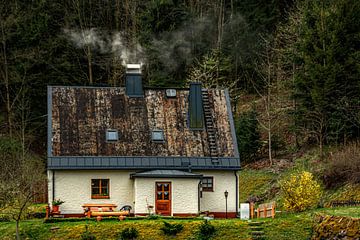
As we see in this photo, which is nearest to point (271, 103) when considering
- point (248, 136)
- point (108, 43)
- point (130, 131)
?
point (248, 136)

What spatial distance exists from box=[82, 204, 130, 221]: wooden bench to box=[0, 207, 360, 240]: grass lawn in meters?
1.36

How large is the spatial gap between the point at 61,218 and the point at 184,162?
789 centimetres

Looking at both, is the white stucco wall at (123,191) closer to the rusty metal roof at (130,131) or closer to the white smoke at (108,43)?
the rusty metal roof at (130,131)

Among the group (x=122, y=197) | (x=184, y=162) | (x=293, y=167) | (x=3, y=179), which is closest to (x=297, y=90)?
(x=293, y=167)

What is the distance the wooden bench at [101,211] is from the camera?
3509cm

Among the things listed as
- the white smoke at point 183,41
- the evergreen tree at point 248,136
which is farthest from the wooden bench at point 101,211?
the white smoke at point 183,41

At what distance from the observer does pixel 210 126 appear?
41906 millimetres

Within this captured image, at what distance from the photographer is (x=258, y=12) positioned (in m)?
69.7

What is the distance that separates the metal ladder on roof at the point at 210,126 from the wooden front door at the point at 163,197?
329 cm

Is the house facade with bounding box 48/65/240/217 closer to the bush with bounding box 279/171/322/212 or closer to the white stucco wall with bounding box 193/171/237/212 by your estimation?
the white stucco wall with bounding box 193/171/237/212

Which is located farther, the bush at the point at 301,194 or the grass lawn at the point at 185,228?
the bush at the point at 301,194

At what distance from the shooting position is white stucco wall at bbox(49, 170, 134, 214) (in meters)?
38.6

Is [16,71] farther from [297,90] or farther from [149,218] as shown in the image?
[149,218]

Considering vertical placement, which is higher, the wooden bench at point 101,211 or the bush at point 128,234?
the wooden bench at point 101,211
